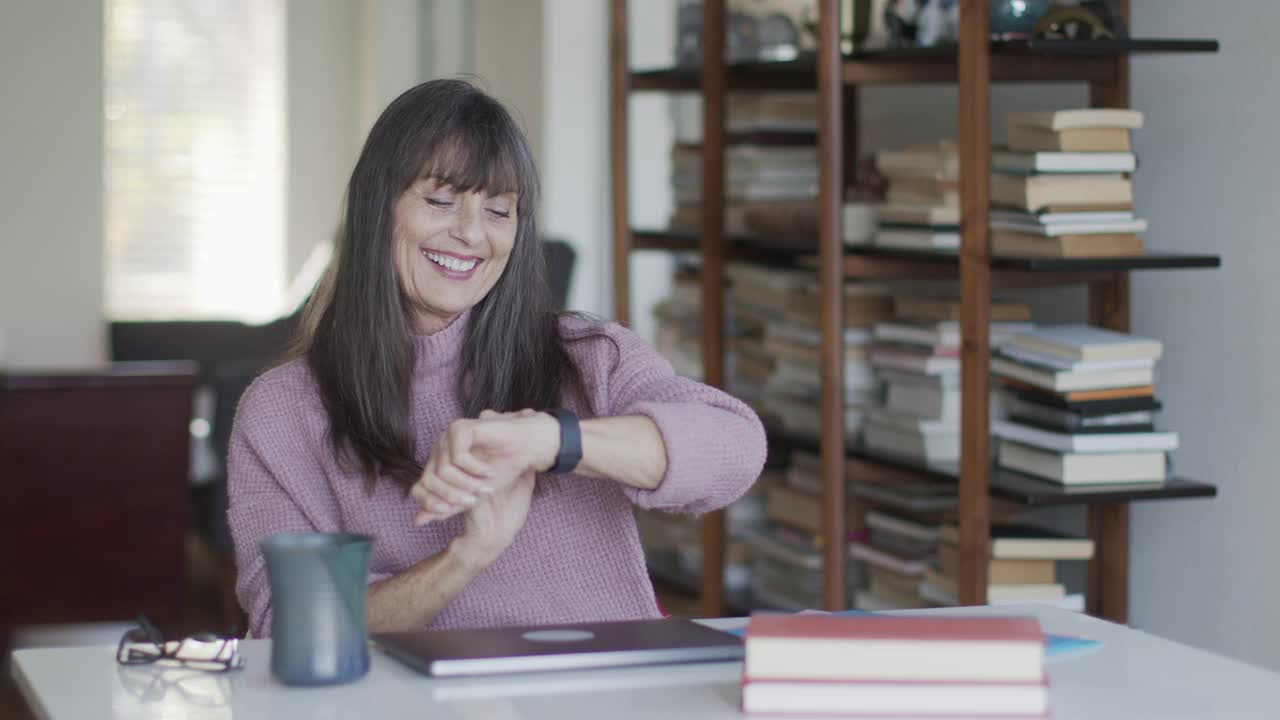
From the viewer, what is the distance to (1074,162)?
8.71 feet

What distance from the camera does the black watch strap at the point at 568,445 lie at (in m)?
1.38

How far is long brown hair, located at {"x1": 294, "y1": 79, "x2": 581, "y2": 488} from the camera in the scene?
165cm

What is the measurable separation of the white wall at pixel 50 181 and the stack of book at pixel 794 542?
12.6 ft

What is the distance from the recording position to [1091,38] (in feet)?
8.77

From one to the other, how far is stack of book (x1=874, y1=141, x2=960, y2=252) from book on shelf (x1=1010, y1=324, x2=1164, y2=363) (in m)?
0.28

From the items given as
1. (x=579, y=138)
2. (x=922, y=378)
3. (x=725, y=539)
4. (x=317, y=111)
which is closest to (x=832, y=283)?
(x=922, y=378)

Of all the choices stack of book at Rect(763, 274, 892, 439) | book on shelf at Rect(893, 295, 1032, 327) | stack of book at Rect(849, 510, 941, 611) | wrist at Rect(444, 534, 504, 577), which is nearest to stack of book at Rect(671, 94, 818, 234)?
stack of book at Rect(763, 274, 892, 439)

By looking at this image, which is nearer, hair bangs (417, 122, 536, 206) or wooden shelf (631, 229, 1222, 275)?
hair bangs (417, 122, 536, 206)

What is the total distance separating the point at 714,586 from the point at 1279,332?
1.53m

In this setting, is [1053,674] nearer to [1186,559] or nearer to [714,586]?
[1186,559]

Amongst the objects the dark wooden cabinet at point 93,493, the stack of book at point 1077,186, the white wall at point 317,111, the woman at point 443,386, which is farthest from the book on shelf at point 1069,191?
the white wall at point 317,111

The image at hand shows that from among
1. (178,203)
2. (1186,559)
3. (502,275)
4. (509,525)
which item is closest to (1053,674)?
(509,525)

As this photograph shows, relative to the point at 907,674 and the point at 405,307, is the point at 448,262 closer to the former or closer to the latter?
the point at 405,307

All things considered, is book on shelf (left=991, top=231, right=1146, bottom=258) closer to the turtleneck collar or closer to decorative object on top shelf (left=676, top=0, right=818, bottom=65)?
decorative object on top shelf (left=676, top=0, right=818, bottom=65)
